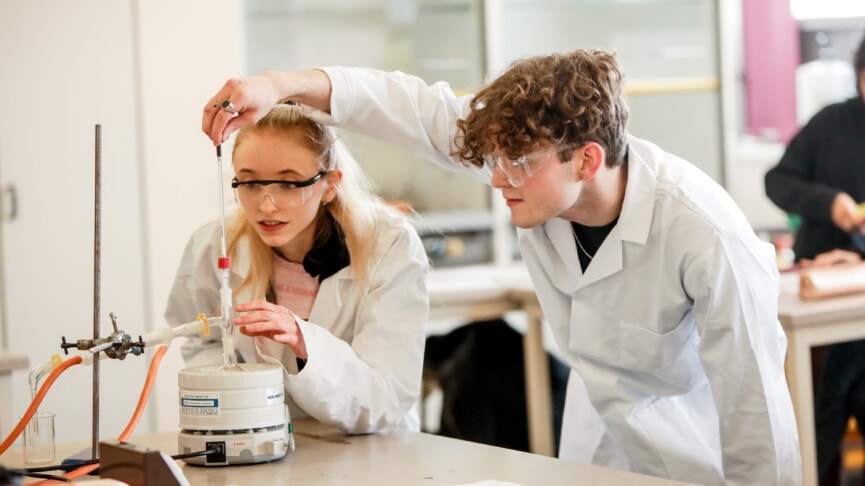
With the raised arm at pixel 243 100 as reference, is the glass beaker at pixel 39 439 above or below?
below

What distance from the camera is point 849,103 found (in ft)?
10.5

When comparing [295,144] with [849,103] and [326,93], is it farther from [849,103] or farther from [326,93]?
[849,103]

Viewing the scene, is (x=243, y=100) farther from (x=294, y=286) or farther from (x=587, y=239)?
(x=587, y=239)

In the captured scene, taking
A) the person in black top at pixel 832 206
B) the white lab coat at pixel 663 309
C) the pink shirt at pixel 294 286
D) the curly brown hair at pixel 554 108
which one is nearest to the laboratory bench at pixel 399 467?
the pink shirt at pixel 294 286

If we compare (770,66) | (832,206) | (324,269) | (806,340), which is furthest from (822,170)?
(324,269)

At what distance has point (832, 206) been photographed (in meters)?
3.03

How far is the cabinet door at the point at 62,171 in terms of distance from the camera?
130 inches

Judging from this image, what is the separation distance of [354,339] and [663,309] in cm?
49

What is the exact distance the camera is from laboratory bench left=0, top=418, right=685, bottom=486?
1294 millimetres

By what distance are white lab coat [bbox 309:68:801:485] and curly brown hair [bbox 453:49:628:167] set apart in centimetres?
10

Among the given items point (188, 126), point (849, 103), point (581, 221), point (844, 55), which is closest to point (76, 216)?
point (188, 126)

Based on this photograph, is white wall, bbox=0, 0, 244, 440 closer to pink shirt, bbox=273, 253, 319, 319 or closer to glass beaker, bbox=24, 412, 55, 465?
pink shirt, bbox=273, 253, 319, 319

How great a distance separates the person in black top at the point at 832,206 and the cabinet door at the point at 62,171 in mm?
2106

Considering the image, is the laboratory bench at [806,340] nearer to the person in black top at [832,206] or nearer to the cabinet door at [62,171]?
the person in black top at [832,206]
